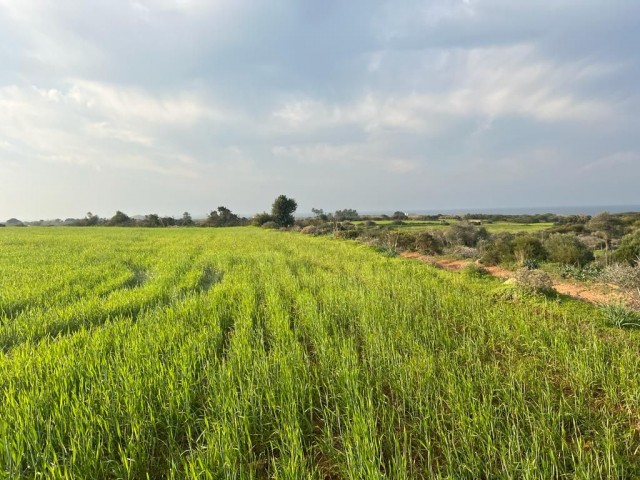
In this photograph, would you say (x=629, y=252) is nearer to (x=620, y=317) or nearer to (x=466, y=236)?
(x=620, y=317)

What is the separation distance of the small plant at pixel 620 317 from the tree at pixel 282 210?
5458 cm

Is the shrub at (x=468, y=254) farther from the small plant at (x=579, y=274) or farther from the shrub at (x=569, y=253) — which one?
the small plant at (x=579, y=274)

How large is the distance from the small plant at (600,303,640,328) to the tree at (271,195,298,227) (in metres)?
54.6

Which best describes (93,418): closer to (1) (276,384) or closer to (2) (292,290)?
(1) (276,384)

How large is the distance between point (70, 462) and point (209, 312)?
3.55 m

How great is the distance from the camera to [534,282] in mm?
7000

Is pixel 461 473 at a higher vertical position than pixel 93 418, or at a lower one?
lower

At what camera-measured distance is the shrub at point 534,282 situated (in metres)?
6.90

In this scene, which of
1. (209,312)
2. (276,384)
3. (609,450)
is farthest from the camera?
(209,312)

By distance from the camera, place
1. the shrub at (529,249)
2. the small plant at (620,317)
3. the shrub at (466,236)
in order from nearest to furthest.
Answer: the small plant at (620,317) < the shrub at (529,249) < the shrub at (466,236)

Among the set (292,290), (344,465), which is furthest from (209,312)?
(344,465)

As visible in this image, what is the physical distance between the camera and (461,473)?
2084 mm

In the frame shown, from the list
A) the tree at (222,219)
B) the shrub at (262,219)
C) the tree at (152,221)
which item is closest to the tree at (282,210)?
the shrub at (262,219)

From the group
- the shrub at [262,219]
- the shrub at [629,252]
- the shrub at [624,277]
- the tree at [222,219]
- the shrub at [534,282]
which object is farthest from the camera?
the tree at [222,219]
